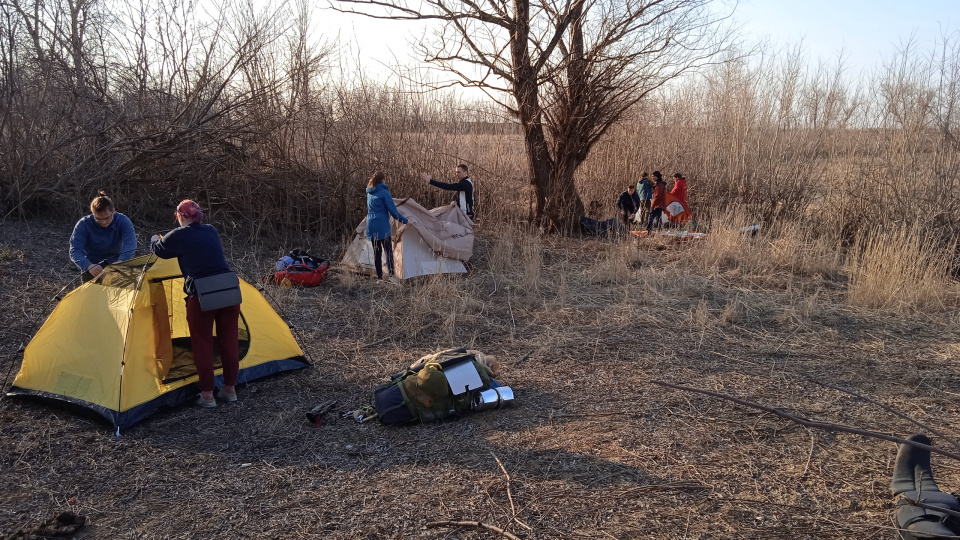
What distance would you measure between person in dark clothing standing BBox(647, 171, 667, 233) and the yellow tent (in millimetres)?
8519

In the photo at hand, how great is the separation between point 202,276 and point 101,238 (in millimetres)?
1658

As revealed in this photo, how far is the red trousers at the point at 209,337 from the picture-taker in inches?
179

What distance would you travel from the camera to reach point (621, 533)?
10.3 feet

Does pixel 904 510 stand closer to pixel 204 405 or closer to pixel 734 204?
pixel 204 405

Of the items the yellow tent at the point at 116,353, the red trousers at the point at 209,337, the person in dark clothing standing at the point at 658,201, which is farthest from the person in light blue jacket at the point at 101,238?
the person in dark clothing standing at the point at 658,201

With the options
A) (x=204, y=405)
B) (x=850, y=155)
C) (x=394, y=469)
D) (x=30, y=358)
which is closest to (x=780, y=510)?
(x=394, y=469)

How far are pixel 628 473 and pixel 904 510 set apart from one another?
1288mm

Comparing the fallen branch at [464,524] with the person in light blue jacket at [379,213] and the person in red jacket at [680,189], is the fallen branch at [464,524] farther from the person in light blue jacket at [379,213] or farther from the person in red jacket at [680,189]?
the person in red jacket at [680,189]

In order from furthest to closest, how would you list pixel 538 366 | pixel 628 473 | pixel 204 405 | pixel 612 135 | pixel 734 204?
pixel 612 135 → pixel 734 204 → pixel 538 366 → pixel 204 405 → pixel 628 473

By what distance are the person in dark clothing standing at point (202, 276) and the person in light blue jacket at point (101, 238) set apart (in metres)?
1.12

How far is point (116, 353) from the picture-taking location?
15.1 ft

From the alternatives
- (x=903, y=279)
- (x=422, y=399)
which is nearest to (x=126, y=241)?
(x=422, y=399)

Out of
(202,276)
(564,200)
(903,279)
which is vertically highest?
(564,200)

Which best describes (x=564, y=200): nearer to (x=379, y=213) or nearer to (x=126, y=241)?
(x=379, y=213)
